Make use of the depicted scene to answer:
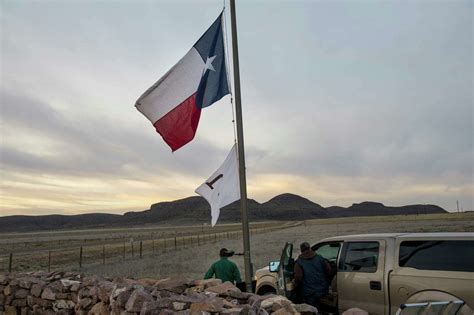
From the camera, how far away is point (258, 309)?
447cm

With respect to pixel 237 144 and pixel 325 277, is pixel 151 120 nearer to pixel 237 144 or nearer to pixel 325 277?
pixel 237 144

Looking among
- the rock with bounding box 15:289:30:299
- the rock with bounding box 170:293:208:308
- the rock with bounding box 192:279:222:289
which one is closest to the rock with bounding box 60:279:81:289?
the rock with bounding box 15:289:30:299

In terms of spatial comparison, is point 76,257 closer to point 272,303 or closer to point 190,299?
point 190,299

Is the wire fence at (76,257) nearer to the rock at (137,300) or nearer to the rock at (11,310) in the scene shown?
the rock at (11,310)

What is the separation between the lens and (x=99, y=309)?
585 cm

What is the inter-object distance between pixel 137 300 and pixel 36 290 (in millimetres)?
3257

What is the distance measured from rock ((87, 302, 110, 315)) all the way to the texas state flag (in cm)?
281

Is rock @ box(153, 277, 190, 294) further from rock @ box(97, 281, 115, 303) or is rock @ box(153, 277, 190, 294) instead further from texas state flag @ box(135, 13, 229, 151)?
texas state flag @ box(135, 13, 229, 151)

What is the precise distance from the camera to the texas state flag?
7.29m

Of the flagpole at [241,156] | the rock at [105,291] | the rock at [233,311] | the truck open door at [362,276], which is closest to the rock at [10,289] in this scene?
the rock at [105,291]

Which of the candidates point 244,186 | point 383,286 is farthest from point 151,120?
point 383,286

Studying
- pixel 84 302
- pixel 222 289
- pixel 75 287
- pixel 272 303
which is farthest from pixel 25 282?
pixel 272 303

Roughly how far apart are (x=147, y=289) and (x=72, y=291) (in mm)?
1844

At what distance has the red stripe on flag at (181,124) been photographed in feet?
24.0
